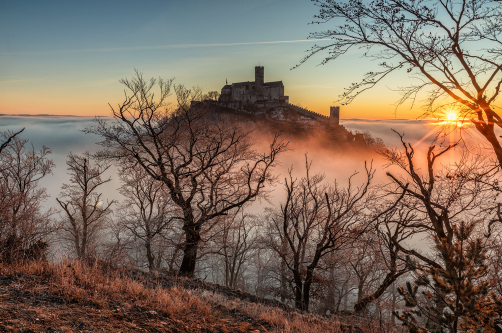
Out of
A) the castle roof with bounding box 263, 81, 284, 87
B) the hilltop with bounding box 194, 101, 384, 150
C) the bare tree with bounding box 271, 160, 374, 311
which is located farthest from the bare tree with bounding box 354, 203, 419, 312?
the castle roof with bounding box 263, 81, 284, 87

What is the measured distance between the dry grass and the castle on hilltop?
262ft

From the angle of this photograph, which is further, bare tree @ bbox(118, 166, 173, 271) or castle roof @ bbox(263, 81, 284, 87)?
castle roof @ bbox(263, 81, 284, 87)

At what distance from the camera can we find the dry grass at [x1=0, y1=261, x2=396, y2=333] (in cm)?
383

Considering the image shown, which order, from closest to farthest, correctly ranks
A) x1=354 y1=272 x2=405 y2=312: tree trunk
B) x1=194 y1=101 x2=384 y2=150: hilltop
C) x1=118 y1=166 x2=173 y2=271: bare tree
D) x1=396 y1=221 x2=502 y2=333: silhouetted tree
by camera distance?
x1=396 y1=221 x2=502 y2=333: silhouetted tree
x1=354 y1=272 x2=405 y2=312: tree trunk
x1=118 y1=166 x2=173 y2=271: bare tree
x1=194 y1=101 x2=384 y2=150: hilltop

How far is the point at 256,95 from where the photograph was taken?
290 ft

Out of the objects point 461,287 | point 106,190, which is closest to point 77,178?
point 461,287

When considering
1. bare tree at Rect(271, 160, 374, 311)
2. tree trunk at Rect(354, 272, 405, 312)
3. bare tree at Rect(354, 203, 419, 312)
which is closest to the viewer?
bare tree at Rect(354, 203, 419, 312)

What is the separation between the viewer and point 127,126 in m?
11.4

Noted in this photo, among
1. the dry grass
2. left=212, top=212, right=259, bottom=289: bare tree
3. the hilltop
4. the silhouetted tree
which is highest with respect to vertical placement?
the hilltop

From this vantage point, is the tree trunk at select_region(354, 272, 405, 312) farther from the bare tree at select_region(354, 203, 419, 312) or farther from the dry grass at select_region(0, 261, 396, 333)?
the dry grass at select_region(0, 261, 396, 333)

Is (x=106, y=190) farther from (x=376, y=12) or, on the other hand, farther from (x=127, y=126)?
(x=376, y=12)

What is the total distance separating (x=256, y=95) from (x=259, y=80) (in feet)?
17.8

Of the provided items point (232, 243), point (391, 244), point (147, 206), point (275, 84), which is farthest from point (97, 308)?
point (275, 84)

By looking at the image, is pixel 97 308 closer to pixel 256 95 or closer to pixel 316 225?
pixel 316 225
